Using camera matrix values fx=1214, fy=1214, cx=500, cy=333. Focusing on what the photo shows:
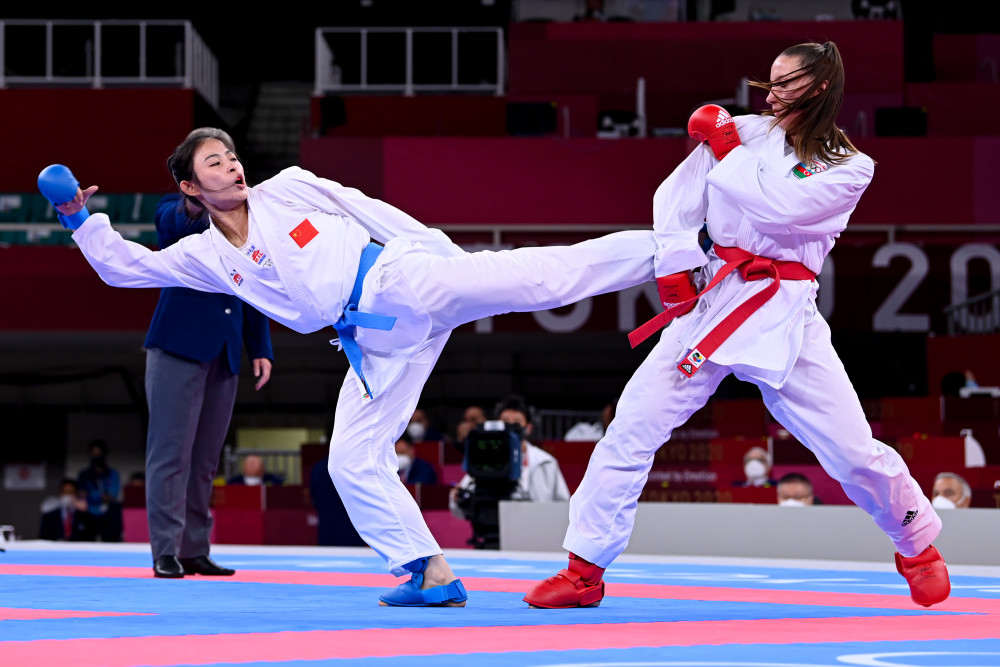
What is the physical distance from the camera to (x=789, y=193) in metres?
2.63

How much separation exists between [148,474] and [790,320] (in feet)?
6.50

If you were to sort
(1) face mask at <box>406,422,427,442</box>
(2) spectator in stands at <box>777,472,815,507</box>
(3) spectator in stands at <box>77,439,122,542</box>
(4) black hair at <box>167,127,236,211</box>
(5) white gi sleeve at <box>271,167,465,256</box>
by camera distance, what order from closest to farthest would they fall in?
(5) white gi sleeve at <box>271,167,465,256</box>, (4) black hair at <box>167,127,236,211</box>, (2) spectator in stands at <box>777,472,815,507</box>, (1) face mask at <box>406,422,427,442</box>, (3) spectator in stands at <box>77,439,122,542</box>

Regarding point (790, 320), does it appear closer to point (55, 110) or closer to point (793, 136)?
point (793, 136)

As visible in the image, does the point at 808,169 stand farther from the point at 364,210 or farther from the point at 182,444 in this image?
the point at 182,444

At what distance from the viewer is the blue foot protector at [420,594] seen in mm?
2742

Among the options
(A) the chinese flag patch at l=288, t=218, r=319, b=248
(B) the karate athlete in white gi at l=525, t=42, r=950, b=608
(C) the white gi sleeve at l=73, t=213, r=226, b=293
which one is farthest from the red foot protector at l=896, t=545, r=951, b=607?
(C) the white gi sleeve at l=73, t=213, r=226, b=293

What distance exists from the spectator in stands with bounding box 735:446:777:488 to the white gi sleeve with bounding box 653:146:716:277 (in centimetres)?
468

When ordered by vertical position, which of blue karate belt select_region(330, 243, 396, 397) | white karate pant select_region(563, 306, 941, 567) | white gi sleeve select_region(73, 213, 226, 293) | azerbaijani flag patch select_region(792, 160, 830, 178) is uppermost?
azerbaijani flag patch select_region(792, 160, 830, 178)

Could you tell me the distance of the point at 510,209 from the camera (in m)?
10.9

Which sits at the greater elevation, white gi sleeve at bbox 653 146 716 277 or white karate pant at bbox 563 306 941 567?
white gi sleeve at bbox 653 146 716 277

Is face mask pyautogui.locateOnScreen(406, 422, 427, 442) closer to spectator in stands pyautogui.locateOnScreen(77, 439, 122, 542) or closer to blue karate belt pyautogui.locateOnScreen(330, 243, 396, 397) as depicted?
spectator in stands pyautogui.locateOnScreen(77, 439, 122, 542)

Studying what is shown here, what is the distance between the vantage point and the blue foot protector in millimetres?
2742

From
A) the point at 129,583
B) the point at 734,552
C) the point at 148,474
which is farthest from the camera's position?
the point at 734,552

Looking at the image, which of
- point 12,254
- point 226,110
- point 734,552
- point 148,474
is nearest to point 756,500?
point 734,552
